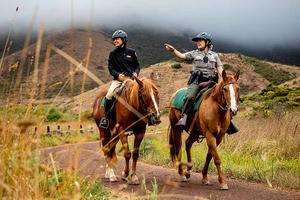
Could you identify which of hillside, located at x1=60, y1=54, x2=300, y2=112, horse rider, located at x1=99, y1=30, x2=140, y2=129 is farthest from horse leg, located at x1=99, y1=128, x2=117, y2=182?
hillside, located at x1=60, y1=54, x2=300, y2=112

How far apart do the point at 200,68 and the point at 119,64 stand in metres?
A: 1.70

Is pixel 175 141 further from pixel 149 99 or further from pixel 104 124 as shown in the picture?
pixel 149 99

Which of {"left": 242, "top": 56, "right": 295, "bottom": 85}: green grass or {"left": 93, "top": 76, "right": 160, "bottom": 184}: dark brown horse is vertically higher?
{"left": 93, "top": 76, "right": 160, "bottom": 184}: dark brown horse

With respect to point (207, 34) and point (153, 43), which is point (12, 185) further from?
point (153, 43)

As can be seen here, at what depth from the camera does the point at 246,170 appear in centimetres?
1045

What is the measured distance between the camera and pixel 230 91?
8719mm

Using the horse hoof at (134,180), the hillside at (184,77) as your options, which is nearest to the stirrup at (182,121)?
the horse hoof at (134,180)

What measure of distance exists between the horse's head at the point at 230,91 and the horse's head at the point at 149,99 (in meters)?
1.18

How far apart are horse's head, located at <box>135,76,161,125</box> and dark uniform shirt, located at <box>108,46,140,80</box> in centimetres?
116

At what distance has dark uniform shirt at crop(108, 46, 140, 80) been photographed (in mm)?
10492

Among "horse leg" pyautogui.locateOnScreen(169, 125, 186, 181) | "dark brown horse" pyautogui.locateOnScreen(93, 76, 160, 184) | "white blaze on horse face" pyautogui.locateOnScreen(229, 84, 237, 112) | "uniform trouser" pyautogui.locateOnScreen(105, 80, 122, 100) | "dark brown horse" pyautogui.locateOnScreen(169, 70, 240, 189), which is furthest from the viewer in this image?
"horse leg" pyautogui.locateOnScreen(169, 125, 186, 181)

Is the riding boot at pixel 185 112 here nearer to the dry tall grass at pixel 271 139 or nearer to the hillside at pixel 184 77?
the dry tall grass at pixel 271 139

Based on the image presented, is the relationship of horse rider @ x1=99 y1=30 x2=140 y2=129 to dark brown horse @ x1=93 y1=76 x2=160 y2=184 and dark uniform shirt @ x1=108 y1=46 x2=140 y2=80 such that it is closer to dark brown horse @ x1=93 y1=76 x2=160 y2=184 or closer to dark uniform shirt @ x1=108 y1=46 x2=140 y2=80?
dark uniform shirt @ x1=108 y1=46 x2=140 y2=80

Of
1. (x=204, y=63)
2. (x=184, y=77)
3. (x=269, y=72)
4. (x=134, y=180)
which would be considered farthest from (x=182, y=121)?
(x=269, y=72)
